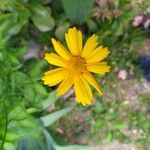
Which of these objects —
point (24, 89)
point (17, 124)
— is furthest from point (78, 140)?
point (17, 124)

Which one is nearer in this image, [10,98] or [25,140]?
[10,98]

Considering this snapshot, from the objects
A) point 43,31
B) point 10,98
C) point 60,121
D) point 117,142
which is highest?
point 43,31

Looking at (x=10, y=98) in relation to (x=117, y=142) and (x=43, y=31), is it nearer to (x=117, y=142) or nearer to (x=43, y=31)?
(x=43, y=31)

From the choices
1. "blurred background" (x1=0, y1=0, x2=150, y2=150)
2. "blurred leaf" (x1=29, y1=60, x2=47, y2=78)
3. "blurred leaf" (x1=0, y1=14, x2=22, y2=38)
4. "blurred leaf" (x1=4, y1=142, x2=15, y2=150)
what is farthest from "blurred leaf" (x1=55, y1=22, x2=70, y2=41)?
"blurred leaf" (x1=4, y1=142, x2=15, y2=150)

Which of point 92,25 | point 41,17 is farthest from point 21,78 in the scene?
point 92,25

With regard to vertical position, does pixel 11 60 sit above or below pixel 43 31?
below

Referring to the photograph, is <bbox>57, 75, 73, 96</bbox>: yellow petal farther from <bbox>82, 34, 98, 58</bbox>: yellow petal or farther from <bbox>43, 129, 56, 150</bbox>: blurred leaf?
<bbox>43, 129, 56, 150</bbox>: blurred leaf

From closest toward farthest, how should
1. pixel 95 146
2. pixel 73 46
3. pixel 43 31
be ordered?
1. pixel 73 46
2. pixel 43 31
3. pixel 95 146
